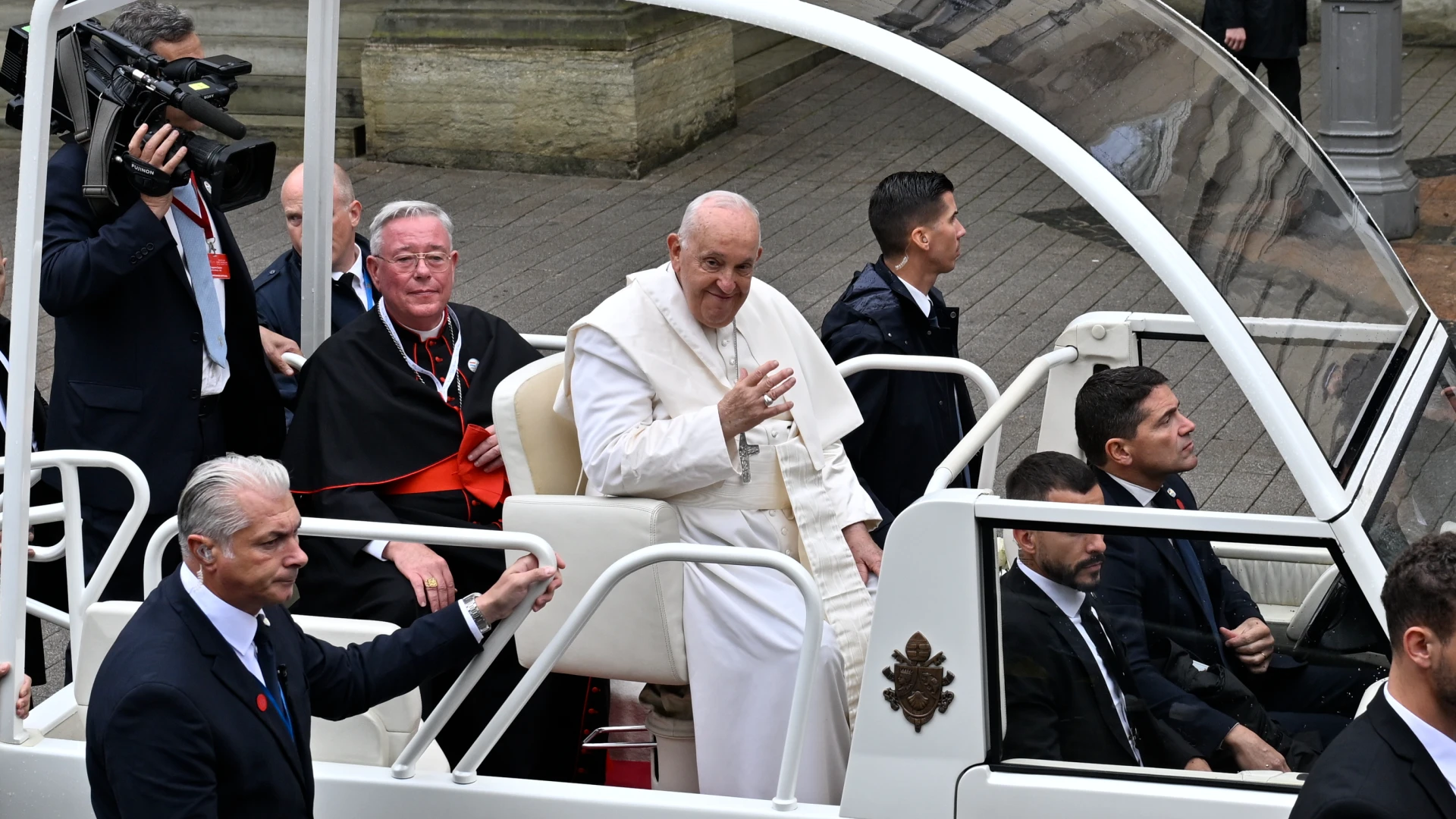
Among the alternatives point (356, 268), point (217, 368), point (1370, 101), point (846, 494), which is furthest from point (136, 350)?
point (1370, 101)

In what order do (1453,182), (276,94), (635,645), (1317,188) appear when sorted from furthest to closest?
(276,94)
(1453,182)
(635,645)
(1317,188)

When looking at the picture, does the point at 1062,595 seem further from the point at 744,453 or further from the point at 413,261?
the point at 413,261

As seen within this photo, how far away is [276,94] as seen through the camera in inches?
502

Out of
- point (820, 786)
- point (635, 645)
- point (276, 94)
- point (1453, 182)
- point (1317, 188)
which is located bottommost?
point (820, 786)

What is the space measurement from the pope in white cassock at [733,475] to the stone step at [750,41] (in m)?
9.98

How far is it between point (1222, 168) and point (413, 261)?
217 cm

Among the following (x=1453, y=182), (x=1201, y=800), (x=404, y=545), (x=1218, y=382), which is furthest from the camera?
(x=1453, y=182)

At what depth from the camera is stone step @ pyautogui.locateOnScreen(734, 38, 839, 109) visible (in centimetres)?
1384

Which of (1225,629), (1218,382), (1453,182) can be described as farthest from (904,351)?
(1453,182)

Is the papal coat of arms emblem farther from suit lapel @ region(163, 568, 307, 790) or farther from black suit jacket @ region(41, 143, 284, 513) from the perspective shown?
black suit jacket @ region(41, 143, 284, 513)

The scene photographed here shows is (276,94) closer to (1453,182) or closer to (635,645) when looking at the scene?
(1453,182)

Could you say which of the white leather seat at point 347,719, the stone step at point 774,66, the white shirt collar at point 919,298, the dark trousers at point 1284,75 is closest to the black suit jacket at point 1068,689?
the white leather seat at point 347,719

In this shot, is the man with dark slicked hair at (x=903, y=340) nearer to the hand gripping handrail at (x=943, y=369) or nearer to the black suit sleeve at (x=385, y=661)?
the hand gripping handrail at (x=943, y=369)

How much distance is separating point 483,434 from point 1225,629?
6.87 ft
